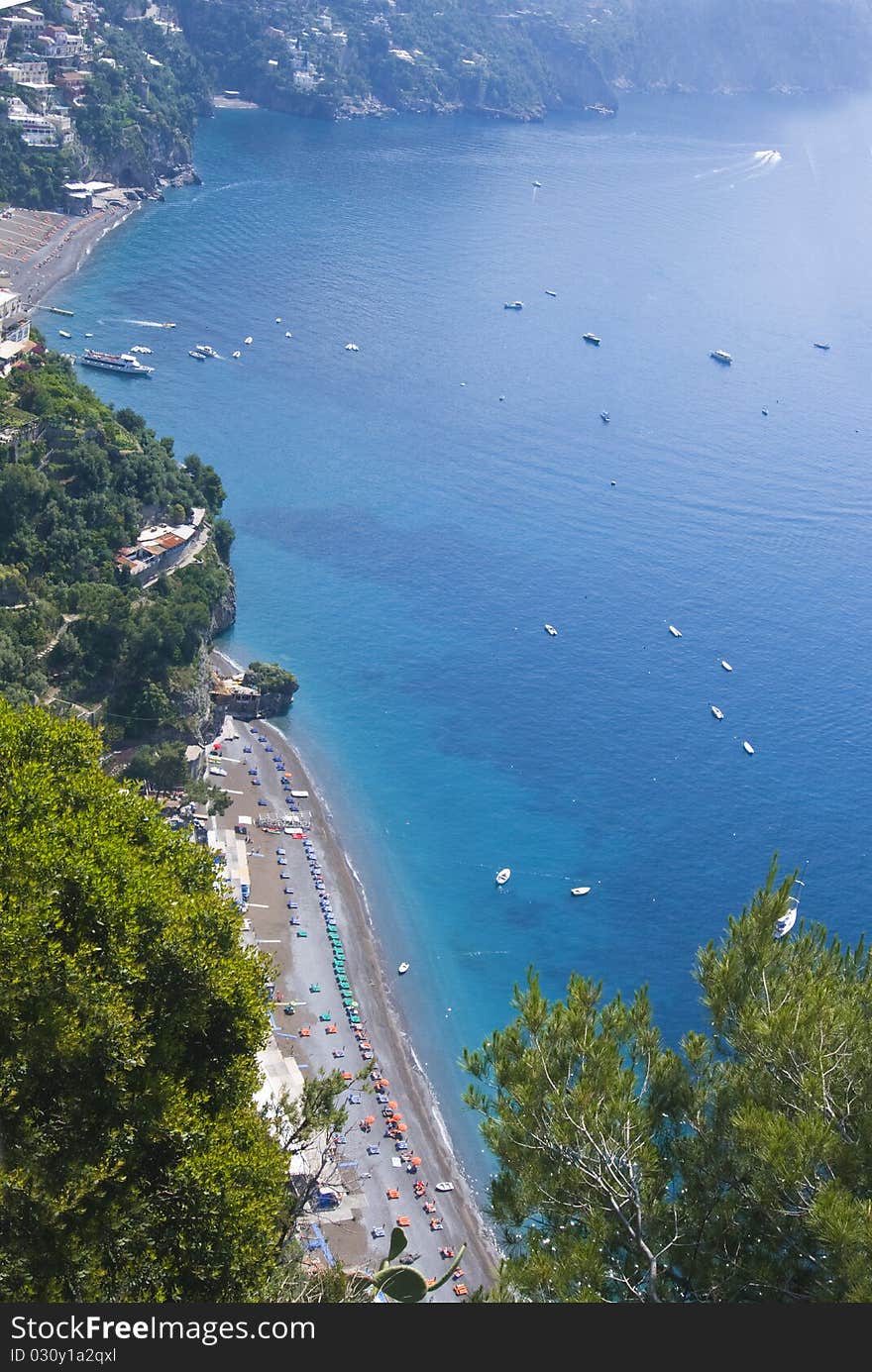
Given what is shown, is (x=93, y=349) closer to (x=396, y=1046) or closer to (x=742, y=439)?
(x=742, y=439)

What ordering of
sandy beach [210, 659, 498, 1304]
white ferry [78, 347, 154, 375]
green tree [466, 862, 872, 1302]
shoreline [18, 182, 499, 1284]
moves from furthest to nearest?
1. white ferry [78, 347, 154, 375]
2. sandy beach [210, 659, 498, 1304]
3. shoreline [18, 182, 499, 1284]
4. green tree [466, 862, 872, 1302]

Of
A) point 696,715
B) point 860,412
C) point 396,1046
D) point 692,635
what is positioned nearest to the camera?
point 396,1046

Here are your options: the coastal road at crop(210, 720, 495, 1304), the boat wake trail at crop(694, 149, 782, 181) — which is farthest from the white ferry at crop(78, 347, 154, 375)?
the boat wake trail at crop(694, 149, 782, 181)

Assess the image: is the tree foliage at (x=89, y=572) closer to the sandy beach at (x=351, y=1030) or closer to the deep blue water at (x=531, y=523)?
the sandy beach at (x=351, y=1030)

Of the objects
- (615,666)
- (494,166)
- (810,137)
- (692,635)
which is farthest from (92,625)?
(810,137)

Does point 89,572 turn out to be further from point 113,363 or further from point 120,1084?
point 120,1084

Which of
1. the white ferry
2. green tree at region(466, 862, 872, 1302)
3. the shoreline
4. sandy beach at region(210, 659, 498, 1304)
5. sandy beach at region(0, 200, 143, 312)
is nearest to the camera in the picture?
green tree at region(466, 862, 872, 1302)

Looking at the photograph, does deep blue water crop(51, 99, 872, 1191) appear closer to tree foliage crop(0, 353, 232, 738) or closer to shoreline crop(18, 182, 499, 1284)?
shoreline crop(18, 182, 499, 1284)
